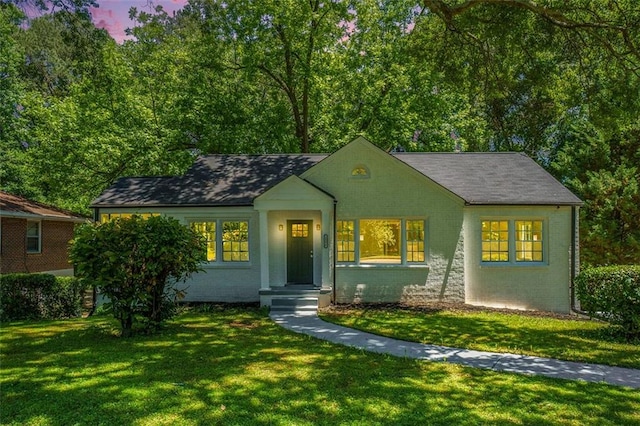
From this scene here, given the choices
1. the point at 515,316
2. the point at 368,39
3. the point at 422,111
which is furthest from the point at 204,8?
the point at 515,316

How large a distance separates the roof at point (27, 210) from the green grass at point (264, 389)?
13526 millimetres

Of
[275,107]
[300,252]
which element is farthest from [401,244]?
[275,107]

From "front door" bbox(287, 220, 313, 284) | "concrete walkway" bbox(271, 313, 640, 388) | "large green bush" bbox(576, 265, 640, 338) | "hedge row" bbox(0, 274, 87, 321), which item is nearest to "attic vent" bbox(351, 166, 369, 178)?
"front door" bbox(287, 220, 313, 284)

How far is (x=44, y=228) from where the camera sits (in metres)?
22.3

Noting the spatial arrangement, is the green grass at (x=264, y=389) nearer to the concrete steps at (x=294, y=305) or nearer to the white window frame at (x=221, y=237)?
the concrete steps at (x=294, y=305)

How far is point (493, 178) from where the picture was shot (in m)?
15.2

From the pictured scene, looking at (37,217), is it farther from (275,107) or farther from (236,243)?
(275,107)

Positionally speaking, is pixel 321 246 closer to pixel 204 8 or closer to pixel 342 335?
pixel 342 335

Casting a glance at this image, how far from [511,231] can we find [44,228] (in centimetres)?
2228

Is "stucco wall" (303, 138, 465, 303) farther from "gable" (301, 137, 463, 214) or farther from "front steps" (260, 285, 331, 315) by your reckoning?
"front steps" (260, 285, 331, 315)

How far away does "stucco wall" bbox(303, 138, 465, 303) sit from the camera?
13.7 metres

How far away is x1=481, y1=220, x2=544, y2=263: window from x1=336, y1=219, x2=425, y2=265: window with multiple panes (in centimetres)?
221

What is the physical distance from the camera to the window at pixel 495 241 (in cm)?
1406

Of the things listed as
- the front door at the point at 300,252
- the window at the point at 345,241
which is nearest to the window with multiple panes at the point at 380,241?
the window at the point at 345,241
